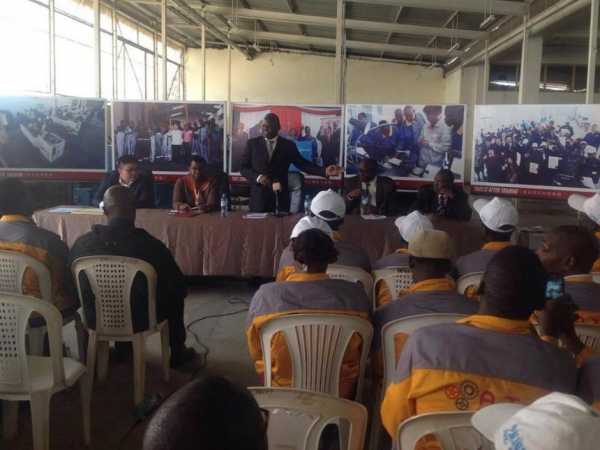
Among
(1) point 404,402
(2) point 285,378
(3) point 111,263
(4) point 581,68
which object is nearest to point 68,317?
(3) point 111,263

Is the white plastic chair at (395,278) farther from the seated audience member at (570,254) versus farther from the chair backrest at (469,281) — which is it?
the seated audience member at (570,254)

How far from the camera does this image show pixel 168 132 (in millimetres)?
7309

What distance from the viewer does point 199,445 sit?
2.48 ft

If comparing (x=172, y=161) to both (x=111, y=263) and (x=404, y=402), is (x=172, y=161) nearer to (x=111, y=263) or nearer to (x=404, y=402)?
(x=111, y=263)

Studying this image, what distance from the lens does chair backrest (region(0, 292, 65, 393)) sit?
7.82 ft

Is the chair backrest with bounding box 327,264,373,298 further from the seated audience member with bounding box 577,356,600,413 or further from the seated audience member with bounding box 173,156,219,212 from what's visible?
the seated audience member with bounding box 173,156,219,212

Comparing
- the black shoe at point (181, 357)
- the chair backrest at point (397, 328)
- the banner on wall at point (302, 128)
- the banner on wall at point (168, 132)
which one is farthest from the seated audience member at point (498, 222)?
the banner on wall at point (168, 132)

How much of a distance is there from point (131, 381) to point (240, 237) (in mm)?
1982

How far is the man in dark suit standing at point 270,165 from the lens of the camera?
591 cm

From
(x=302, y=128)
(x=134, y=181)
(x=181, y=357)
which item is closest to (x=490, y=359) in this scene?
(x=181, y=357)

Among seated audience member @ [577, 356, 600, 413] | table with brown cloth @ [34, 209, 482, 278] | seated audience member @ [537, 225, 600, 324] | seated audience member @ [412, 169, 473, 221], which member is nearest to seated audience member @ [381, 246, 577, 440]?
seated audience member @ [577, 356, 600, 413]

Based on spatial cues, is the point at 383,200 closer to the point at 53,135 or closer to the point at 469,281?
the point at 469,281

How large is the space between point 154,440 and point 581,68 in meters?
13.8

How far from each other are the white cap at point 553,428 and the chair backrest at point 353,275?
2290 millimetres
